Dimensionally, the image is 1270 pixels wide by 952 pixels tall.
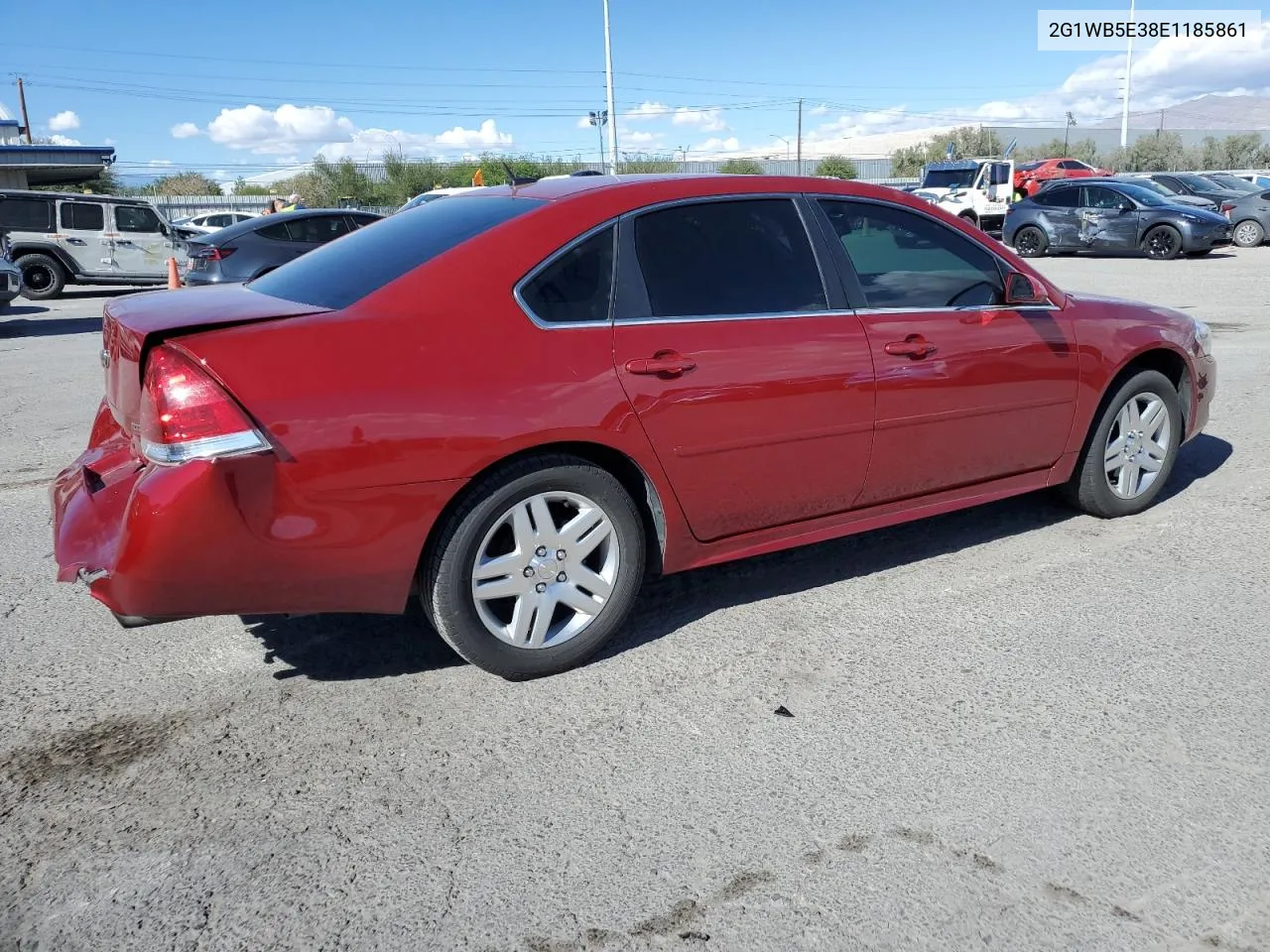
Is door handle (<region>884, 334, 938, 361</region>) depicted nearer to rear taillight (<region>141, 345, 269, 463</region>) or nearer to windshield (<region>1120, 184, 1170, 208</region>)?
rear taillight (<region>141, 345, 269, 463</region>)

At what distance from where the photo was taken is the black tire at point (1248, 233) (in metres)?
23.8

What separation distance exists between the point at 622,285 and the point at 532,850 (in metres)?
1.82

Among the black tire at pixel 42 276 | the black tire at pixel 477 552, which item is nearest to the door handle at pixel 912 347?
the black tire at pixel 477 552

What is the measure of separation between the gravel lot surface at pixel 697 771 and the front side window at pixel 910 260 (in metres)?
1.11

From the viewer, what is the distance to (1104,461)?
16.0 feet

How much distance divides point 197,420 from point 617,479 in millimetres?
Result: 1305

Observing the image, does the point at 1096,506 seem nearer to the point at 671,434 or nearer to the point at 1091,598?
the point at 1091,598

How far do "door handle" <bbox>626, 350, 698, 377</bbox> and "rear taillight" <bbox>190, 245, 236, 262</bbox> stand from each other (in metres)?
13.0

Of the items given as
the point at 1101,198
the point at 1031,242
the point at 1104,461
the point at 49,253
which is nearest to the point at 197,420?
the point at 1104,461

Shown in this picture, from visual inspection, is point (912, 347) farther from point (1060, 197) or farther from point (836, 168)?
point (836, 168)

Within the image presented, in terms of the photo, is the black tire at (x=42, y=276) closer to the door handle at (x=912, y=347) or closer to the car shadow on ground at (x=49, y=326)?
the car shadow on ground at (x=49, y=326)

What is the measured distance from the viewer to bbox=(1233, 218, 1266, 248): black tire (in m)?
23.8

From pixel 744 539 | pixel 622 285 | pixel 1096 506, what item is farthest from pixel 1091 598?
pixel 622 285

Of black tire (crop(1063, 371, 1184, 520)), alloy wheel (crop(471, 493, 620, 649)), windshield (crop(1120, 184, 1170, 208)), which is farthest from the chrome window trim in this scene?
windshield (crop(1120, 184, 1170, 208))
